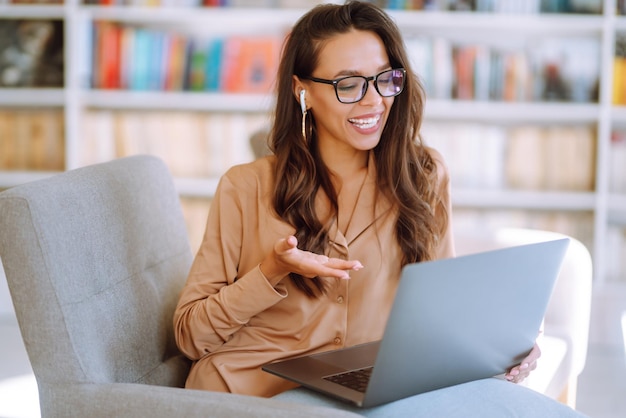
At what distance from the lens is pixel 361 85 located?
5.85ft

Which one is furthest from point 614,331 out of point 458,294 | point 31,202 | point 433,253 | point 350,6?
point 31,202

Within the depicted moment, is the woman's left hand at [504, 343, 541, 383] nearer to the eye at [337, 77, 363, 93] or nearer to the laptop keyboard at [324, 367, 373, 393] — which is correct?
the laptop keyboard at [324, 367, 373, 393]

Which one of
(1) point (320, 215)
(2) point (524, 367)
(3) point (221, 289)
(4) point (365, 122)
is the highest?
(4) point (365, 122)

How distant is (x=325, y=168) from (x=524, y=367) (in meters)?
0.58

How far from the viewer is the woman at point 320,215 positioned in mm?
1742

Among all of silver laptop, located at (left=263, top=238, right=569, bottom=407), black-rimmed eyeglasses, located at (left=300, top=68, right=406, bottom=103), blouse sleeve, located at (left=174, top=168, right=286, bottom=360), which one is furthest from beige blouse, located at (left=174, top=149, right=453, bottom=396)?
black-rimmed eyeglasses, located at (left=300, top=68, right=406, bottom=103)

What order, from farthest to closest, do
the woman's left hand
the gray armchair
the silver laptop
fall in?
the woman's left hand, the gray armchair, the silver laptop

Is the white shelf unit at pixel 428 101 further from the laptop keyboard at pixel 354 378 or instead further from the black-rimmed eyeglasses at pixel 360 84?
the laptop keyboard at pixel 354 378

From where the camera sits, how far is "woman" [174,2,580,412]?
5.72 ft

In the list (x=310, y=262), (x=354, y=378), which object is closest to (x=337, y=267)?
(x=310, y=262)

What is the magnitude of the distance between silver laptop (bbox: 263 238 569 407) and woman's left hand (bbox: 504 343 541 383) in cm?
2

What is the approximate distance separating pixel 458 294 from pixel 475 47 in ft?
8.79

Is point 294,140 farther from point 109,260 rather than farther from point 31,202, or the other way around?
point 31,202

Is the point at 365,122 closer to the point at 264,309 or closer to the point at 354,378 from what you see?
the point at 264,309
